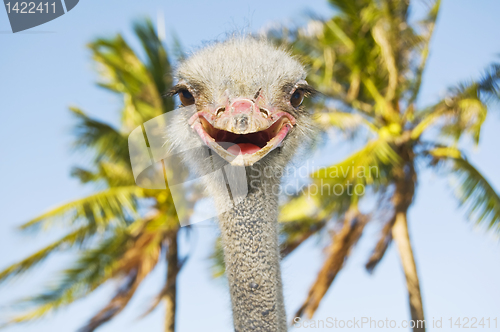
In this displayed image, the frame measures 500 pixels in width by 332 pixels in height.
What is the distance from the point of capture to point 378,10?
6.30 meters

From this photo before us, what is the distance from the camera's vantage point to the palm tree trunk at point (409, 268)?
537 centimetres

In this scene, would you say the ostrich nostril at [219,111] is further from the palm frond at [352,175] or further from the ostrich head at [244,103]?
the palm frond at [352,175]

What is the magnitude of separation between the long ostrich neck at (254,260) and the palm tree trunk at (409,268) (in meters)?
4.33

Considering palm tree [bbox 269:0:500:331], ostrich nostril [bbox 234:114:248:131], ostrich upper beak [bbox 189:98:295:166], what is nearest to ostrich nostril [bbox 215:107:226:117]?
ostrich upper beak [bbox 189:98:295:166]

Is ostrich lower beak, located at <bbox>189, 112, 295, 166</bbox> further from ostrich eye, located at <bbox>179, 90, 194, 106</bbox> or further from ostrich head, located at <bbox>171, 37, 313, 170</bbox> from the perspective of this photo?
ostrich eye, located at <bbox>179, 90, 194, 106</bbox>

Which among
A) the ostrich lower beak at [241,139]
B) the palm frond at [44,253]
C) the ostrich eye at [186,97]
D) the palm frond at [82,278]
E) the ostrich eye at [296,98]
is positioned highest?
the ostrich eye at [186,97]

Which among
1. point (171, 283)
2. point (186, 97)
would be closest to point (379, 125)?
point (171, 283)

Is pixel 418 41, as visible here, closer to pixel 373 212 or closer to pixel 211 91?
pixel 373 212

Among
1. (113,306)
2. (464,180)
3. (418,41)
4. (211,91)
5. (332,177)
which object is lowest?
(113,306)

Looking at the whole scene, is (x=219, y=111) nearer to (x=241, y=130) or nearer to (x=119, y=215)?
(x=241, y=130)

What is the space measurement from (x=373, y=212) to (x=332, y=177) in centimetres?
130

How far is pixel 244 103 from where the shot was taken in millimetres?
1412

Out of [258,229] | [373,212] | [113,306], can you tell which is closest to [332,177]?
[373,212]

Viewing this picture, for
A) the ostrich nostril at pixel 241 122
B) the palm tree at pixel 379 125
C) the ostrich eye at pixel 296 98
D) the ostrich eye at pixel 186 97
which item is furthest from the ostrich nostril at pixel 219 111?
the palm tree at pixel 379 125
